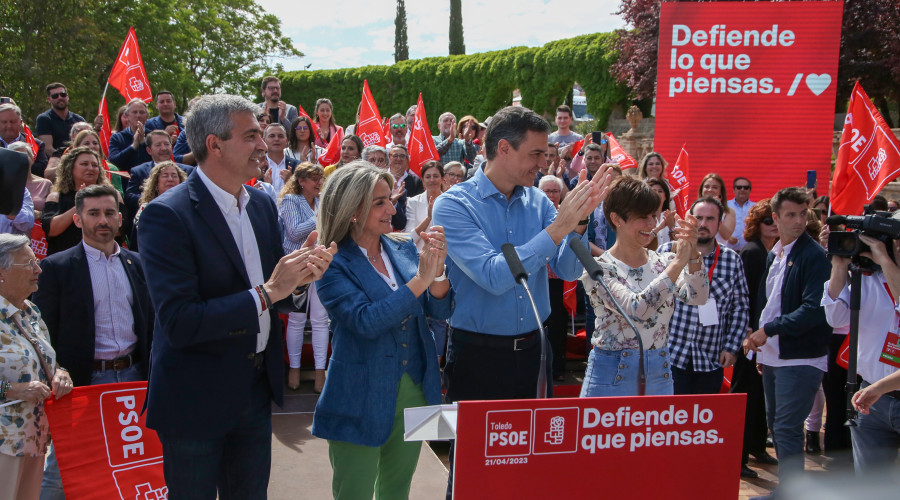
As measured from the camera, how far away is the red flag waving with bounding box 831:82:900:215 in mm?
6414

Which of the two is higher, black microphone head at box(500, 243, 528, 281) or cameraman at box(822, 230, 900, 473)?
black microphone head at box(500, 243, 528, 281)

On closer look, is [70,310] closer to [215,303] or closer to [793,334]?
[215,303]

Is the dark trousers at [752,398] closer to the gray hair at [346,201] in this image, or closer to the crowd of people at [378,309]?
the crowd of people at [378,309]

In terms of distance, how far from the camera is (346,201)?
311 centimetres

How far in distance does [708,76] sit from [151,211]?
26.2 feet

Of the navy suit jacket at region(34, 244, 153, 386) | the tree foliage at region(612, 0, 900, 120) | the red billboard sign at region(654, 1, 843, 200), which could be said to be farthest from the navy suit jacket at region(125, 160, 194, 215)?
the tree foliage at region(612, 0, 900, 120)

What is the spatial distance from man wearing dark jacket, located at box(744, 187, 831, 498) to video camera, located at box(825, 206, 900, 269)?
1031 millimetres

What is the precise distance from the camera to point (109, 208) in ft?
14.3

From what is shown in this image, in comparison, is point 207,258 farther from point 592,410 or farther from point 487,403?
point 592,410

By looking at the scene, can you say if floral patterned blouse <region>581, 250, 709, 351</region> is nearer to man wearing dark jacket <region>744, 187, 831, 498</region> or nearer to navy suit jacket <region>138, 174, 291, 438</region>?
man wearing dark jacket <region>744, 187, 831, 498</region>

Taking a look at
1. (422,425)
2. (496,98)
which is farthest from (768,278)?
(496,98)

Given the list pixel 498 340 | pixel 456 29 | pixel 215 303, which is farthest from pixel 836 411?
pixel 456 29

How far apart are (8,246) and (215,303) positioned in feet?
5.98

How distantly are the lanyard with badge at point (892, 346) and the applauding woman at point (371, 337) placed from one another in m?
2.19
